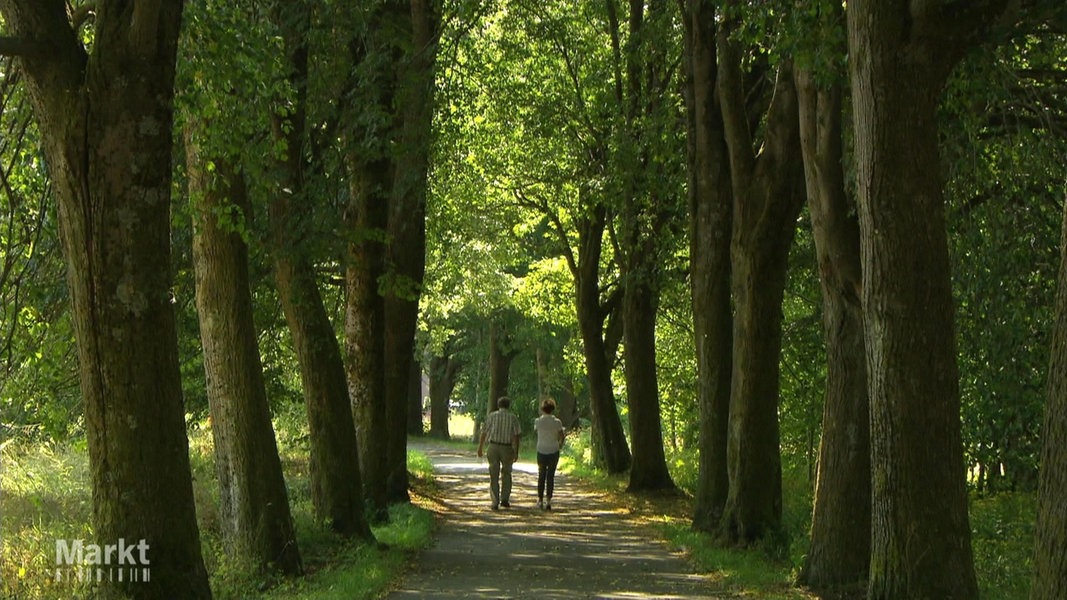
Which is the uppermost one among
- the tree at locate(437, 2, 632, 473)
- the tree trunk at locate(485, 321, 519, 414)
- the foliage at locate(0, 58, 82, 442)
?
the tree at locate(437, 2, 632, 473)

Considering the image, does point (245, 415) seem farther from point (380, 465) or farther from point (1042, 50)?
point (1042, 50)

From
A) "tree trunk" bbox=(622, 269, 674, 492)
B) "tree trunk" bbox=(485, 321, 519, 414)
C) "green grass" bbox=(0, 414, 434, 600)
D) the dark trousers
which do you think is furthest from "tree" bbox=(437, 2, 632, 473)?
"tree trunk" bbox=(485, 321, 519, 414)

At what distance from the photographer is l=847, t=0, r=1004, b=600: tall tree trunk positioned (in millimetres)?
9250

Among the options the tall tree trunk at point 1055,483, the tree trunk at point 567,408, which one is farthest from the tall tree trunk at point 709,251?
the tree trunk at point 567,408

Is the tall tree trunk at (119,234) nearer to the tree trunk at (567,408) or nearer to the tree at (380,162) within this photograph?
the tree at (380,162)

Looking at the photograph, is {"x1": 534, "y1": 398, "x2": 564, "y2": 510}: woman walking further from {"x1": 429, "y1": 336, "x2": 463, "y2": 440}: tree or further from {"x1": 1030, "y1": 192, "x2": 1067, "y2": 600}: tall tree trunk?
{"x1": 429, "y1": 336, "x2": 463, "y2": 440}: tree

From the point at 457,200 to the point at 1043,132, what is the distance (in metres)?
19.9

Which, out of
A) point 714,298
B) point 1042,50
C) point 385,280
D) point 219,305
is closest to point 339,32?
point 385,280

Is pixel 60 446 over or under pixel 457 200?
under

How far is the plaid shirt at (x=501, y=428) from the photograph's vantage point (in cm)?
2156

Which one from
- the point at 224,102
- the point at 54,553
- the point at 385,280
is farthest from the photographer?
the point at 385,280

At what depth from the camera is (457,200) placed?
31.3 metres

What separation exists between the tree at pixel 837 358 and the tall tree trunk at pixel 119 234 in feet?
21.2

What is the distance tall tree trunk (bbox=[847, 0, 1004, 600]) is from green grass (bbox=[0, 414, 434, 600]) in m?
5.04
